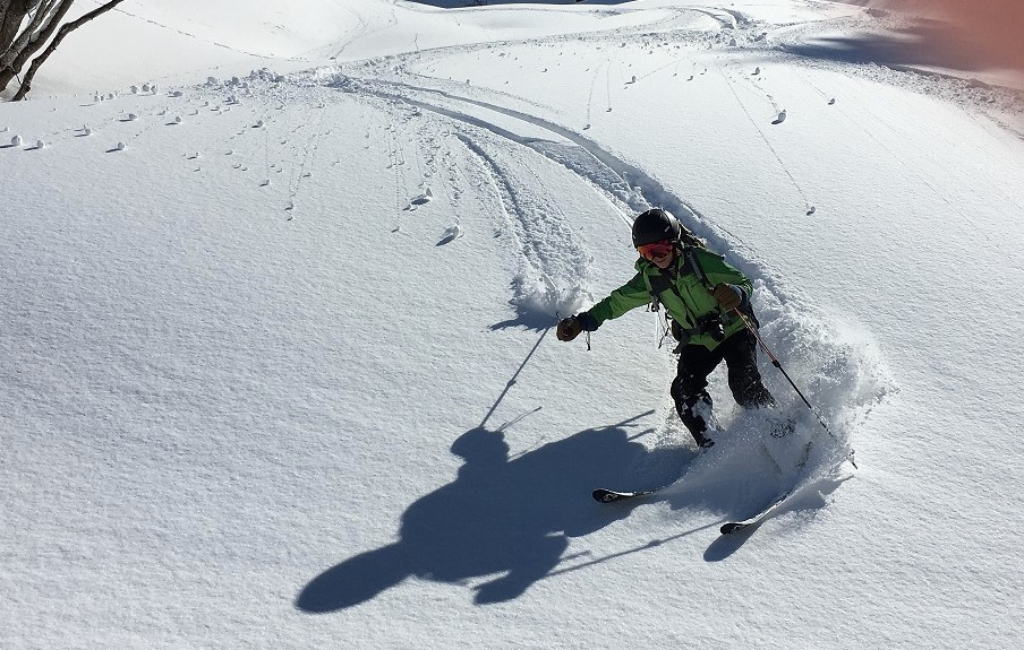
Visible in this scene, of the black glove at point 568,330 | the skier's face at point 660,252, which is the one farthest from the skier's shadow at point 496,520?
the skier's face at point 660,252

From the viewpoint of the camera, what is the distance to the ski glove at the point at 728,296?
4.08 meters

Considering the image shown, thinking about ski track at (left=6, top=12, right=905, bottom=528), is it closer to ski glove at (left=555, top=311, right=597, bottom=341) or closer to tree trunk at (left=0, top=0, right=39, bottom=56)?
ski glove at (left=555, top=311, right=597, bottom=341)

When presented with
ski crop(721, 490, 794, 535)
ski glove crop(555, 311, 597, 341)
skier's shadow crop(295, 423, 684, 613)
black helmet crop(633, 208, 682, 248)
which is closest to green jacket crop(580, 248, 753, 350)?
black helmet crop(633, 208, 682, 248)

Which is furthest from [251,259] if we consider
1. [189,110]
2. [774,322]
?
[189,110]

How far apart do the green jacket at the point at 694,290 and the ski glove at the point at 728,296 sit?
8 cm

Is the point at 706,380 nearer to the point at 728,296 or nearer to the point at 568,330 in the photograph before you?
the point at 728,296

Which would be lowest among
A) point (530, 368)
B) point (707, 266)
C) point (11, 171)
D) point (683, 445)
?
point (683, 445)

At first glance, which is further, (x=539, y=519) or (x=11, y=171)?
(x=11, y=171)

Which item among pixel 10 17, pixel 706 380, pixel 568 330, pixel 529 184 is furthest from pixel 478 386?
pixel 10 17

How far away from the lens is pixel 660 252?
4.20 metres

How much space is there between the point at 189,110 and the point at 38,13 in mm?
Answer: 2641

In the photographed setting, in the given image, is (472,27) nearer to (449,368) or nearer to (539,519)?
(449,368)

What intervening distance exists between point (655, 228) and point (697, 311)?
517 mm

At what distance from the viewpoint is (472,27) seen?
789 inches
